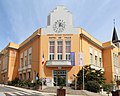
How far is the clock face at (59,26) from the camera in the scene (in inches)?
1462

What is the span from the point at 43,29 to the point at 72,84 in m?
10.9

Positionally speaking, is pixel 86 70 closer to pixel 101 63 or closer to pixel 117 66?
pixel 101 63

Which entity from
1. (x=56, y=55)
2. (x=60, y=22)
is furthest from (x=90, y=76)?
(x=60, y=22)

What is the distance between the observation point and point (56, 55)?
3606cm

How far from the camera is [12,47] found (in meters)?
47.9

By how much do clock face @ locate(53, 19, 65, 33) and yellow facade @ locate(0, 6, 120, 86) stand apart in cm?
30

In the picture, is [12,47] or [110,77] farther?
[12,47]

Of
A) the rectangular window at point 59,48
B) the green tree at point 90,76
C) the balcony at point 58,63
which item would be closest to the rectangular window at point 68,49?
the rectangular window at point 59,48

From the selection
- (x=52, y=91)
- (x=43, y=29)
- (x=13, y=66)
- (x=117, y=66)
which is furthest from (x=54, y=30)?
(x=117, y=66)

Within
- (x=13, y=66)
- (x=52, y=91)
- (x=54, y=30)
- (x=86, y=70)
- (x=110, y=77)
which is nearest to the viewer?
(x=52, y=91)

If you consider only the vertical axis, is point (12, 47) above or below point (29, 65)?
above

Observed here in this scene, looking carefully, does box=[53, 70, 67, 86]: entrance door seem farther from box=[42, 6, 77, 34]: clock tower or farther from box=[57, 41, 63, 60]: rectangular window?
box=[42, 6, 77, 34]: clock tower

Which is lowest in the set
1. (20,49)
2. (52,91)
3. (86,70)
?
(52,91)

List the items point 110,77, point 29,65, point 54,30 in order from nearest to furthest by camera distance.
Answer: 1. point 54,30
2. point 29,65
3. point 110,77
